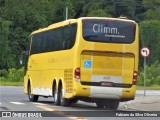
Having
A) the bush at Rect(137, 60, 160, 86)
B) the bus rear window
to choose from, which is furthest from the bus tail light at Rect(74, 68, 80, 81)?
the bush at Rect(137, 60, 160, 86)

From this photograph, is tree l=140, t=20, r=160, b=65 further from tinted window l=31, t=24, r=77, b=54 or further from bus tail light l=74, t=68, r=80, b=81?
bus tail light l=74, t=68, r=80, b=81

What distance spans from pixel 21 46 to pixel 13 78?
21.1 meters

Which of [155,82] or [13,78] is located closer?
[155,82]

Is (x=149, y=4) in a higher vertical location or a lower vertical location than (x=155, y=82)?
higher

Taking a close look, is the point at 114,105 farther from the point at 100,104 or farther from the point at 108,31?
the point at 108,31

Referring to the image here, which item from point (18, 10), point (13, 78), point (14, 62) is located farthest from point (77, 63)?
point (18, 10)

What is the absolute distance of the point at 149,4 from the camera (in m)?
114

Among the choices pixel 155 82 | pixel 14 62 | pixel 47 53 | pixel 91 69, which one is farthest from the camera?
pixel 14 62

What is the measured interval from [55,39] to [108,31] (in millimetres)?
3462

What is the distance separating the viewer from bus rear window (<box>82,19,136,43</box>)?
22.6m

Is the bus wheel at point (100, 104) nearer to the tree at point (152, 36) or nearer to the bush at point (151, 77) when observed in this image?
the bush at point (151, 77)

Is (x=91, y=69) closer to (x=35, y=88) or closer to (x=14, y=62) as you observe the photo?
(x=35, y=88)

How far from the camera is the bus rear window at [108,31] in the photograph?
892 inches

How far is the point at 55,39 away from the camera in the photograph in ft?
83.6
